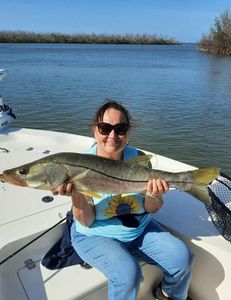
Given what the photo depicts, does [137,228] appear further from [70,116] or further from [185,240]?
[70,116]

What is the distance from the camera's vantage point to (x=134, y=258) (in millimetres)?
2633

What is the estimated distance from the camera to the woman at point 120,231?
265 cm

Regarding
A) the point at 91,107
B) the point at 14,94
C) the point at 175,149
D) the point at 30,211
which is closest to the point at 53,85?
the point at 14,94

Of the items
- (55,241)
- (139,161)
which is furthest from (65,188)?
(55,241)

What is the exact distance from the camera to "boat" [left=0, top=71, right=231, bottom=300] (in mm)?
2881

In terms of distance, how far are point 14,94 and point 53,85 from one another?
301 centimetres

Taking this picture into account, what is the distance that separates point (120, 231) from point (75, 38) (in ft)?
275

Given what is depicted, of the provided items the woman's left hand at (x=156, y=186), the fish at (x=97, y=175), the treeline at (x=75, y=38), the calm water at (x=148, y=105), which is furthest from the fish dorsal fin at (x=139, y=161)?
the treeline at (x=75, y=38)

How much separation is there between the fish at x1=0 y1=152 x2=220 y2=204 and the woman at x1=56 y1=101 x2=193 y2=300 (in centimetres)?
24

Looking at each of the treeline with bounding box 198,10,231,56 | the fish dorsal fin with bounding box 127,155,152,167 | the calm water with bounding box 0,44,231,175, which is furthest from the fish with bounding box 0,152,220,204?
the treeline with bounding box 198,10,231,56

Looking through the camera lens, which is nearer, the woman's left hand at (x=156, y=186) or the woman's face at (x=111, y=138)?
the woman's left hand at (x=156, y=186)

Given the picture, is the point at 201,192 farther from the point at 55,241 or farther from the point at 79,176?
the point at 55,241

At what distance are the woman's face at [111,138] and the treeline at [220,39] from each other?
4950 cm

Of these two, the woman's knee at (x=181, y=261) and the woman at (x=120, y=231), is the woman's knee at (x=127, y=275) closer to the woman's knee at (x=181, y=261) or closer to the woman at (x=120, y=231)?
the woman at (x=120, y=231)
